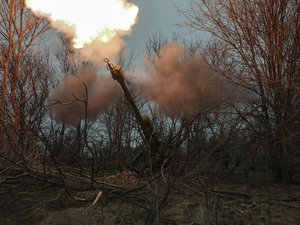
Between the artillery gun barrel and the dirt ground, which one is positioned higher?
the artillery gun barrel

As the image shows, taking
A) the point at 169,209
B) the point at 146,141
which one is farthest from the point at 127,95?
the point at 169,209

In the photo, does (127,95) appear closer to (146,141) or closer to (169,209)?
(146,141)

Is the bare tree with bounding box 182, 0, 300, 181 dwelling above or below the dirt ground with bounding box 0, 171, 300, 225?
above

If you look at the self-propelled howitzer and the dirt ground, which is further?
the self-propelled howitzer

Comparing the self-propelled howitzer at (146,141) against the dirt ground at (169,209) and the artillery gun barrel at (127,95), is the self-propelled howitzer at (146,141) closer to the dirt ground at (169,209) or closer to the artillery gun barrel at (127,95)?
the artillery gun barrel at (127,95)

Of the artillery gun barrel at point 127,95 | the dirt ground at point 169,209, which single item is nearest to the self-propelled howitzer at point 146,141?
the artillery gun barrel at point 127,95

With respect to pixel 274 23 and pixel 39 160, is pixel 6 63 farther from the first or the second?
pixel 274 23

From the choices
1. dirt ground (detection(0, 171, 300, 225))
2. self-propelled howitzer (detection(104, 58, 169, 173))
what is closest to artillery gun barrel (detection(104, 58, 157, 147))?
self-propelled howitzer (detection(104, 58, 169, 173))

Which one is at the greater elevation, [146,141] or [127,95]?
[127,95]

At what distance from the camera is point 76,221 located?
27.7ft

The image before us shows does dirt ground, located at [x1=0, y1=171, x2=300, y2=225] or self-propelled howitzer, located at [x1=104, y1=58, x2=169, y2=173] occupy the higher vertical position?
self-propelled howitzer, located at [x1=104, y1=58, x2=169, y2=173]

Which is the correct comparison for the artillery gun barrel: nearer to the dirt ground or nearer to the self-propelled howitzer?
the self-propelled howitzer

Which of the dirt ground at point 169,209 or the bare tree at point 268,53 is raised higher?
the bare tree at point 268,53

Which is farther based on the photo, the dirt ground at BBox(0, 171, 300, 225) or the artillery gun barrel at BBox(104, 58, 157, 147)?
the artillery gun barrel at BBox(104, 58, 157, 147)
